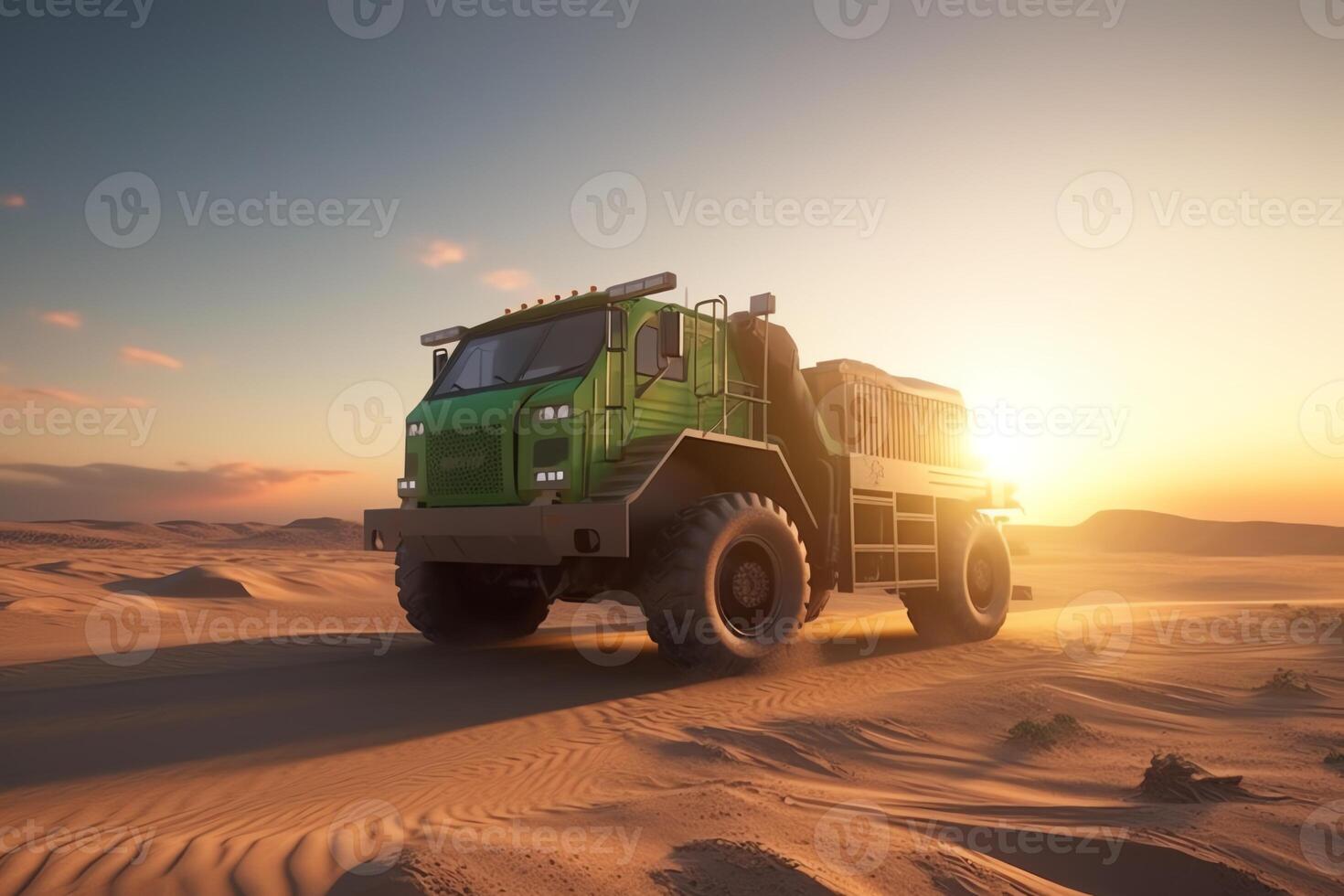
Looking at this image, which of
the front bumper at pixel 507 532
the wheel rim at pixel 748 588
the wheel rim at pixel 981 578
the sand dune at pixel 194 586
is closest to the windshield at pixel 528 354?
the front bumper at pixel 507 532

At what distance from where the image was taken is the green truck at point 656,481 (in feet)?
24.2

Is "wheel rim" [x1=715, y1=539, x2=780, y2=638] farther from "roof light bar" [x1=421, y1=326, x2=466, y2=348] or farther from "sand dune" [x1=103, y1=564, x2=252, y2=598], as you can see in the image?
"sand dune" [x1=103, y1=564, x2=252, y2=598]

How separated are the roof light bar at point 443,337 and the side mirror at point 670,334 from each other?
297 centimetres

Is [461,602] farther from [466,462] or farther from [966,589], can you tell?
[966,589]

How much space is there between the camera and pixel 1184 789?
4230mm

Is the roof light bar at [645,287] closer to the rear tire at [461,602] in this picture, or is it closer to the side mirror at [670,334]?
the side mirror at [670,334]

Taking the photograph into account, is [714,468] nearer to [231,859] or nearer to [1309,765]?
[1309,765]

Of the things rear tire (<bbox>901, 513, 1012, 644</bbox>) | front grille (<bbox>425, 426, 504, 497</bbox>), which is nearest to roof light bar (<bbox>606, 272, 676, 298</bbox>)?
front grille (<bbox>425, 426, 504, 497</bbox>)

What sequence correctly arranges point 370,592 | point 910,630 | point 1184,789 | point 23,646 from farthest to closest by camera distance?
point 370,592
point 910,630
point 23,646
point 1184,789

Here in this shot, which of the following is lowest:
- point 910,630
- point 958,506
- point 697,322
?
point 910,630

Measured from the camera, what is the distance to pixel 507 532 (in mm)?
7324

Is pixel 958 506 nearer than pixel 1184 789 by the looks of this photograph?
No

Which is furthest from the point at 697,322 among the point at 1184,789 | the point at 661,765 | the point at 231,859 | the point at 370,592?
the point at 370,592

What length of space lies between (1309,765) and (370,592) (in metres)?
17.5
